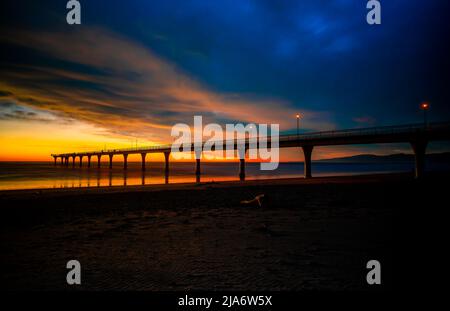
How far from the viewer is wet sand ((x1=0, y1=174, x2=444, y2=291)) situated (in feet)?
13.7

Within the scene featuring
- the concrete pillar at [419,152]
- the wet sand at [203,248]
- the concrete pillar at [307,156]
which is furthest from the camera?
the concrete pillar at [307,156]

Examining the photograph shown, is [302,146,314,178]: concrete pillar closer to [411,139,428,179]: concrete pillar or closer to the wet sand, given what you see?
[411,139,428,179]: concrete pillar

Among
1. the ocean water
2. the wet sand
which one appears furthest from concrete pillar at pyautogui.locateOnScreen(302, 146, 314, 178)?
the wet sand

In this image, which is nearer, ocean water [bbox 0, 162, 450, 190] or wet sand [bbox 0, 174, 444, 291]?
wet sand [bbox 0, 174, 444, 291]

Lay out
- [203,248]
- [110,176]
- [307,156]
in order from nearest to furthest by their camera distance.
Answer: [203,248] < [307,156] < [110,176]

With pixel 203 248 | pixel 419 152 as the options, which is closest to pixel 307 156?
pixel 419 152

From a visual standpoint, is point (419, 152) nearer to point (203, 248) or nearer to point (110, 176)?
point (203, 248)

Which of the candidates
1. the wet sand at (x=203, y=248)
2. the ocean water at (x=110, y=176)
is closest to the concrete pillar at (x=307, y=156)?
the ocean water at (x=110, y=176)

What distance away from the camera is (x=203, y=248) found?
5.90m

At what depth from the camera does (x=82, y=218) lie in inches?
387

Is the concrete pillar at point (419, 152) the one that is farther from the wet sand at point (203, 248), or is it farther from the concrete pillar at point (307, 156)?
the wet sand at point (203, 248)

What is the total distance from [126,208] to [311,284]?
34.6ft

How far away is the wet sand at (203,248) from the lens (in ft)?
13.7

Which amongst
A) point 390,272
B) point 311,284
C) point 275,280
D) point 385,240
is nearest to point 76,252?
point 275,280
